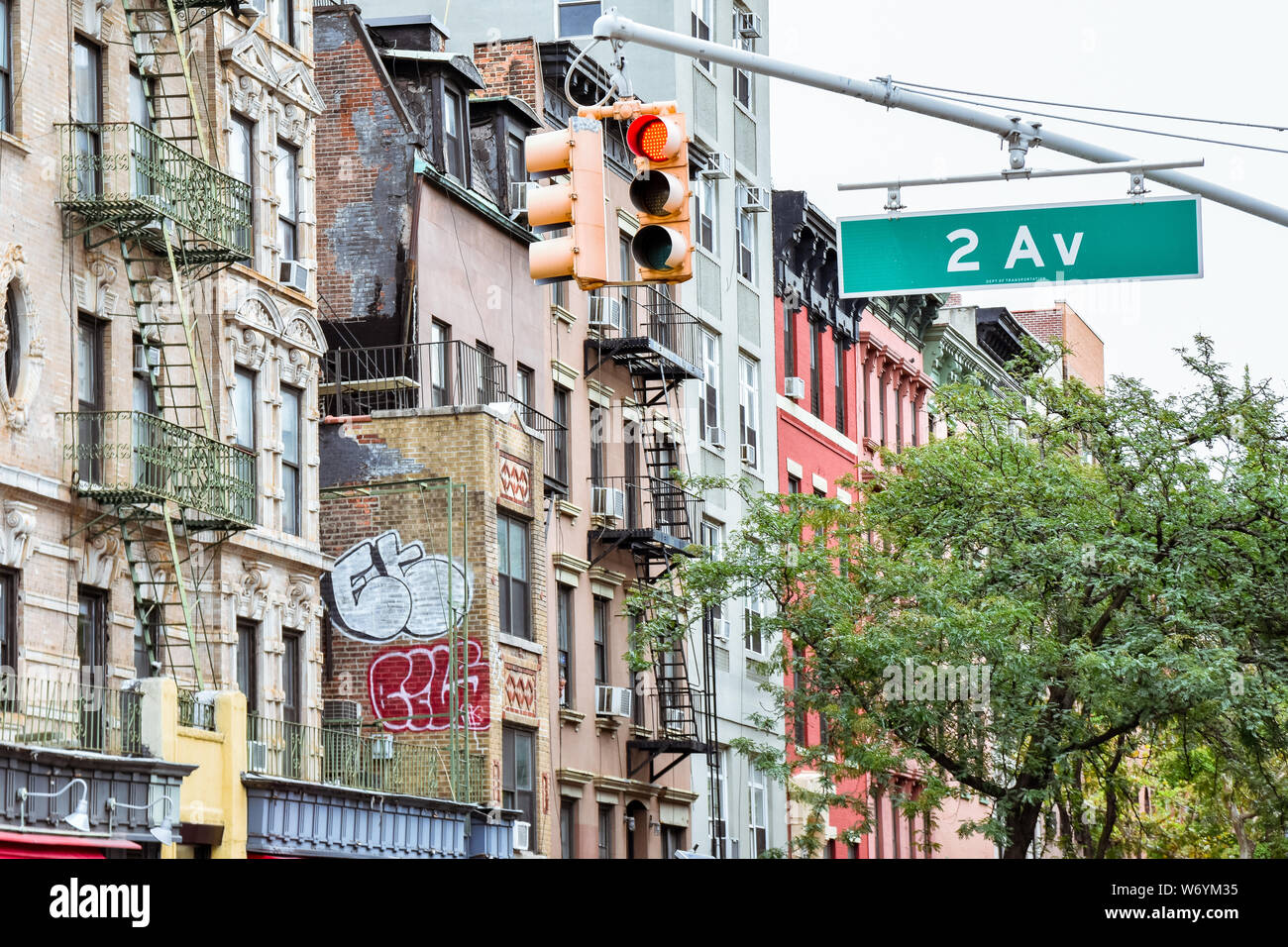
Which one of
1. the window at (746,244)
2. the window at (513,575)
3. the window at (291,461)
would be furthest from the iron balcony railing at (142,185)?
the window at (746,244)

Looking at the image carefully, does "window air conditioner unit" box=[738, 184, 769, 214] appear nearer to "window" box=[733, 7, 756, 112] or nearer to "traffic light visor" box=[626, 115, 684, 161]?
"window" box=[733, 7, 756, 112]

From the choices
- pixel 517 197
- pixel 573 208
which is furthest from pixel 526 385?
pixel 573 208

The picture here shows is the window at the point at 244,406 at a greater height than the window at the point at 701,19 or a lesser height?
lesser

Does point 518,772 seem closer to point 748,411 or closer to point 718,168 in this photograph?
point 748,411

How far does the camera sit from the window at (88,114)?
2566 cm

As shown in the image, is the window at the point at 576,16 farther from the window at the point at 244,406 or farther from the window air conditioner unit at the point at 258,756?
the window air conditioner unit at the point at 258,756

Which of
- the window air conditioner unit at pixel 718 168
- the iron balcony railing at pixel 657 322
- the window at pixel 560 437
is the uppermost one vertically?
the window air conditioner unit at pixel 718 168

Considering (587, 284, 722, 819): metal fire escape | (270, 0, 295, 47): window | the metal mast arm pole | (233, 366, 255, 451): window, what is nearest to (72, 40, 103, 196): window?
(233, 366, 255, 451): window

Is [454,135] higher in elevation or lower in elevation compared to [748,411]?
higher

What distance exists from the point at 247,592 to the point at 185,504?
320 cm

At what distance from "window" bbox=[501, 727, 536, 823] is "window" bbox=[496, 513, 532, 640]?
167cm

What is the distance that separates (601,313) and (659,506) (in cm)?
407

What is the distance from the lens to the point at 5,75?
79.8 feet

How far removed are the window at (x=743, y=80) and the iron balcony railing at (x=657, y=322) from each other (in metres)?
8.47
